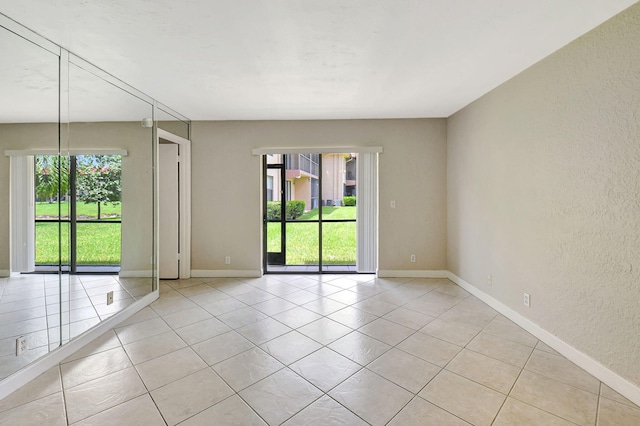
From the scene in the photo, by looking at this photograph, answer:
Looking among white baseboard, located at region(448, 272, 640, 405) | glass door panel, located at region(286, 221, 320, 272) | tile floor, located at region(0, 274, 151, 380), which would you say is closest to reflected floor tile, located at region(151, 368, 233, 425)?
tile floor, located at region(0, 274, 151, 380)

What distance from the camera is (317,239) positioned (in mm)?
4820

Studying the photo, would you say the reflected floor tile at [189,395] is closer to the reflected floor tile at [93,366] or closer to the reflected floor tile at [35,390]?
the reflected floor tile at [93,366]

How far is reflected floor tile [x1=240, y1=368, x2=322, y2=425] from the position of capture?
1626mm

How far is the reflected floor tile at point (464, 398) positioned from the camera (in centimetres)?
161

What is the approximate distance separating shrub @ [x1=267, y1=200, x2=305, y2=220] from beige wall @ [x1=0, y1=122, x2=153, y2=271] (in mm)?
1849

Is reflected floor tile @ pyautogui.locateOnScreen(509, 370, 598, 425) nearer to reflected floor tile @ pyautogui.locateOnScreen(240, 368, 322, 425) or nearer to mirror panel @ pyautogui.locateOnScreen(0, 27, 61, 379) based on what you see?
reflected floor tile @ pyautogui.locateOnScreen(240, 368, 322, 425)

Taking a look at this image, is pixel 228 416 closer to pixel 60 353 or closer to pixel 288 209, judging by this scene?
pixel 60 353

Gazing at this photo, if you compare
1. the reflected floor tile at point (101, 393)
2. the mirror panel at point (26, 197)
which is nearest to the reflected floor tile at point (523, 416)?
Result: the reflected floor tile at point (101, 393)

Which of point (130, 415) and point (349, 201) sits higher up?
point (349, 201)

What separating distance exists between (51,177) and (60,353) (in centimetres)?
140

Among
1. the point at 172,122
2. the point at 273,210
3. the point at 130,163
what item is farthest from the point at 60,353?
the point at 273,210

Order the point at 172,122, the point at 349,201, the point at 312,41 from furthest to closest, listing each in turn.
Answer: the point at 349,201, the point at 172,122, the point at 312,41

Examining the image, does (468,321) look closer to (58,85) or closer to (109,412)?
(109,412)

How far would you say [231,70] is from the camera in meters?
2.64
